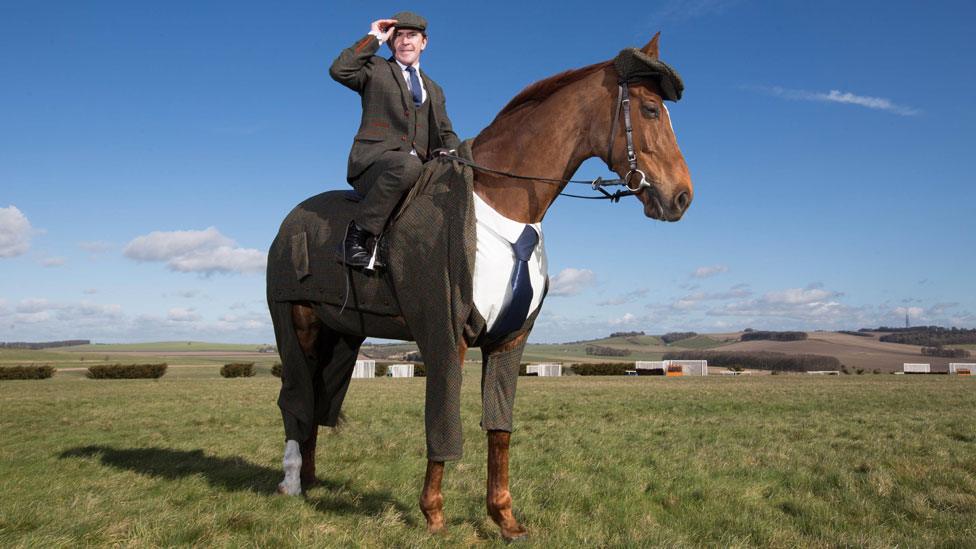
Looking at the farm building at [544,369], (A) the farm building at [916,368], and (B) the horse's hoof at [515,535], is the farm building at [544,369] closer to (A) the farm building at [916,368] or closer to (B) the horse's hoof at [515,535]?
(A) the farm building at [916,368]

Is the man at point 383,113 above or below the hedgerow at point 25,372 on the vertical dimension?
above

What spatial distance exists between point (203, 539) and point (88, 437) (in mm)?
8957

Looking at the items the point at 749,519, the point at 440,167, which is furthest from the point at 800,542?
the point at 440,167

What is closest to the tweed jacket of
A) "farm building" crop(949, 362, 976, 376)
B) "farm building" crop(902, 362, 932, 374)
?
"farm building" crop(949, 362, 976, 376)

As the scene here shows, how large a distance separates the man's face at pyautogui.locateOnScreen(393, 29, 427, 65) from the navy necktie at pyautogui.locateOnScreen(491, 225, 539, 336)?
6.69ft

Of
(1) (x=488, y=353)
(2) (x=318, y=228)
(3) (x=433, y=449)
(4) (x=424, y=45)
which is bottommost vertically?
(3) (x=433, y=449)

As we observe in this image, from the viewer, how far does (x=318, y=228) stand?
22.0 ft

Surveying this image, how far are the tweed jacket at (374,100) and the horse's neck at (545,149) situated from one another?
38.8 inches

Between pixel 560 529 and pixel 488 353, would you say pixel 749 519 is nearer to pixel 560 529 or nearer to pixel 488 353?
pixel 560 529

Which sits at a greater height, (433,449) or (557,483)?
(433,449)

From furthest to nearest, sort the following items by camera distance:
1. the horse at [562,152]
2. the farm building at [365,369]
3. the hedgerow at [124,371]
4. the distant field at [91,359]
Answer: the distant field at [91,359] → the farm building at [365,369] → the hedgerow at [124,371] → the horse at [562,152]

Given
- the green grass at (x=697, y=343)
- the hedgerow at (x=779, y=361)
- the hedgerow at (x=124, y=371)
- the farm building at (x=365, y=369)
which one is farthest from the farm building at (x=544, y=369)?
the green grass at (x=697, y=343)

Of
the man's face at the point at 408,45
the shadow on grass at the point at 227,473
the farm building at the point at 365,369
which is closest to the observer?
the man's face at the point at 408,45

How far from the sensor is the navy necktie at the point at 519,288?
544cm
